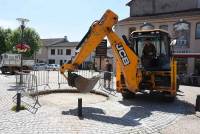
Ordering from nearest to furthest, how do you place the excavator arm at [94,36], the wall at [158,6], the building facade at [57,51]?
the excavator arm at [94,36], the wall at [158,6], the building facade at [57,51]

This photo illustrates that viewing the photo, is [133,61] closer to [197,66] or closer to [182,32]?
[197,66]

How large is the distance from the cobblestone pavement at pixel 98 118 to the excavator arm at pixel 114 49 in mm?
998

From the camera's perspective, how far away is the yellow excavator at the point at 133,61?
11742 mm

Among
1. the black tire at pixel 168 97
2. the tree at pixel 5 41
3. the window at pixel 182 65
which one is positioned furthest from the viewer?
the tree at pixel 5 41

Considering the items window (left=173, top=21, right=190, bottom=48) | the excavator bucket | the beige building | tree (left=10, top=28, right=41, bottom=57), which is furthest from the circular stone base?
tree (left=10, top=28, right=41, bottom=57)

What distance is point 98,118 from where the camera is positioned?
31.8 ft

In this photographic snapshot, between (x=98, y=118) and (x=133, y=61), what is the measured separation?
3484 mm

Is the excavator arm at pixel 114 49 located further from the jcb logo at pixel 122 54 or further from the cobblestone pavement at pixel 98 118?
the cobblestone pavement at pixel 98 118

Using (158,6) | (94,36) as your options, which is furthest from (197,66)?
(94,36)

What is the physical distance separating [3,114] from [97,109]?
10.6ft

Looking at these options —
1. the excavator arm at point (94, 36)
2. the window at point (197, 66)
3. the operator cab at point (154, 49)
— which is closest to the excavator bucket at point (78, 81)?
the excavator arm at point (94, 36)

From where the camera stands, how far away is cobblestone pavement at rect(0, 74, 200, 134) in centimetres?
825

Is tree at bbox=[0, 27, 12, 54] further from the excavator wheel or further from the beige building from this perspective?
the excavator wheel

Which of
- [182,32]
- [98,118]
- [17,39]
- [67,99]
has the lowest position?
[98,118]
